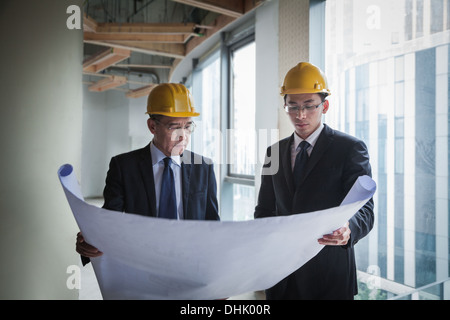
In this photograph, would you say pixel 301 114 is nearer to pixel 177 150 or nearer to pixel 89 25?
pixel 177 150

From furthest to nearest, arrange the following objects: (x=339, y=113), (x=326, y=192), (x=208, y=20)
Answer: (x=208, y=20), (x=339, y=113), (x=326, y=192)

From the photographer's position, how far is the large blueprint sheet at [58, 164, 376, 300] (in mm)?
632

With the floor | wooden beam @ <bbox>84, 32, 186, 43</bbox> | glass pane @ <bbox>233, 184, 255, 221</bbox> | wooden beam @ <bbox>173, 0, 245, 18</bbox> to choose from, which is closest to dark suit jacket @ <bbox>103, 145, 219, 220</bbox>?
wooden beam @ <bbox>173, 0, 245, 18</bbox>

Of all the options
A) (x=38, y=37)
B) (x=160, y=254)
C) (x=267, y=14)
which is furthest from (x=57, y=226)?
(x=267, y=14)

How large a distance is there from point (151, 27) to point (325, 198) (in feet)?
11.8

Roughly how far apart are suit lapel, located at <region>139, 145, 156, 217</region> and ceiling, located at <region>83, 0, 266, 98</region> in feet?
7.49

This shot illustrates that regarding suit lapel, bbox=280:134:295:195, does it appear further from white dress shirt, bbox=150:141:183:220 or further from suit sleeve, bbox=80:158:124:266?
suit sleeve, bbox=80:158:124:266

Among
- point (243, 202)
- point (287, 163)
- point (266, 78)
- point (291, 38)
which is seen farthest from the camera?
point (243, 202)

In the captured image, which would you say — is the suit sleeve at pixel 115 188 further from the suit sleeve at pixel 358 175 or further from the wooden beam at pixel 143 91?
the wooden beam at pixel 143 91

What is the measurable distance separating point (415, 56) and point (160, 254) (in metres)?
2.29

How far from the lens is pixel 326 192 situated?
1386mm

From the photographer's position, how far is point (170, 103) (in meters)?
1.38

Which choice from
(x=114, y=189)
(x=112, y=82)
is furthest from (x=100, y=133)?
(x=114, y=189)
